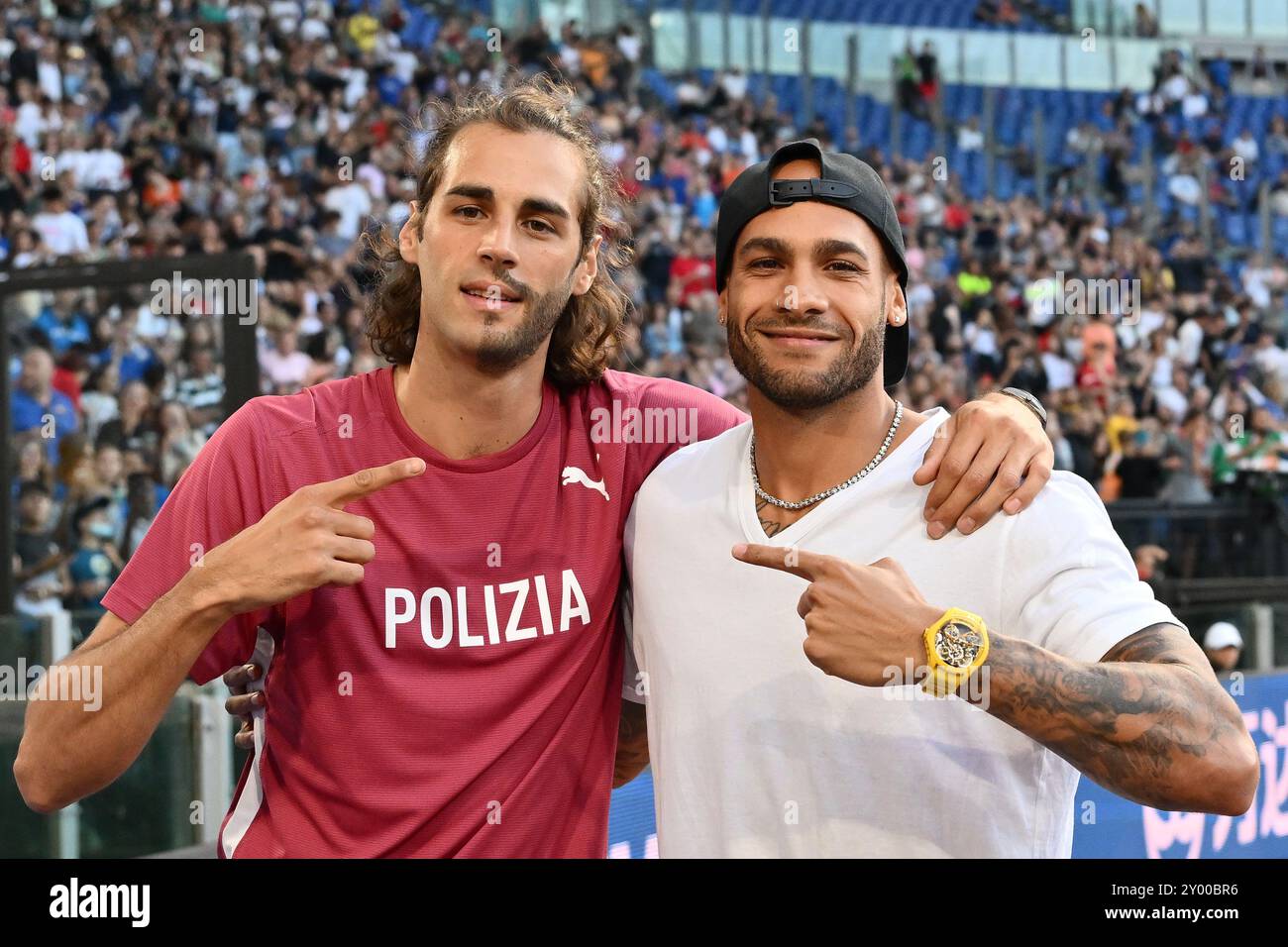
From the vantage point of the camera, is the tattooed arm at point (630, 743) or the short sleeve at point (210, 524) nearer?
the short sleeve at point (210, 524)

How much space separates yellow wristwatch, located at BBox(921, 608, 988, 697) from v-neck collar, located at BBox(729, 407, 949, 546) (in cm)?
43

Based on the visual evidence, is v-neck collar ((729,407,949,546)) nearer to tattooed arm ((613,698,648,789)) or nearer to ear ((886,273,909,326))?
ear ((886,273,909,326))

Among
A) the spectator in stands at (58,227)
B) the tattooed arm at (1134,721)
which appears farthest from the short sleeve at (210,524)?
the spectator in stands at (58,227)

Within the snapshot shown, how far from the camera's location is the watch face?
6.83 ft

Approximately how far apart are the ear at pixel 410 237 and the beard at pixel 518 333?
36 cm

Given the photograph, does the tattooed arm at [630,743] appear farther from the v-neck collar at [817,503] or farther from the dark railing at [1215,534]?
the dark railing at [1215,534]

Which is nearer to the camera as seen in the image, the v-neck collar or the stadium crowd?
the v-neck collar

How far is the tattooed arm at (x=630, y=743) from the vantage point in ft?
9.66

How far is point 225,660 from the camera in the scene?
259cm

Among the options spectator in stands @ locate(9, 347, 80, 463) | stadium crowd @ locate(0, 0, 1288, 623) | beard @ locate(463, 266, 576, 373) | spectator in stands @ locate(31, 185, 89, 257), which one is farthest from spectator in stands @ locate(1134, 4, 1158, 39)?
beard @ locate(463, 266, 576, 373)
